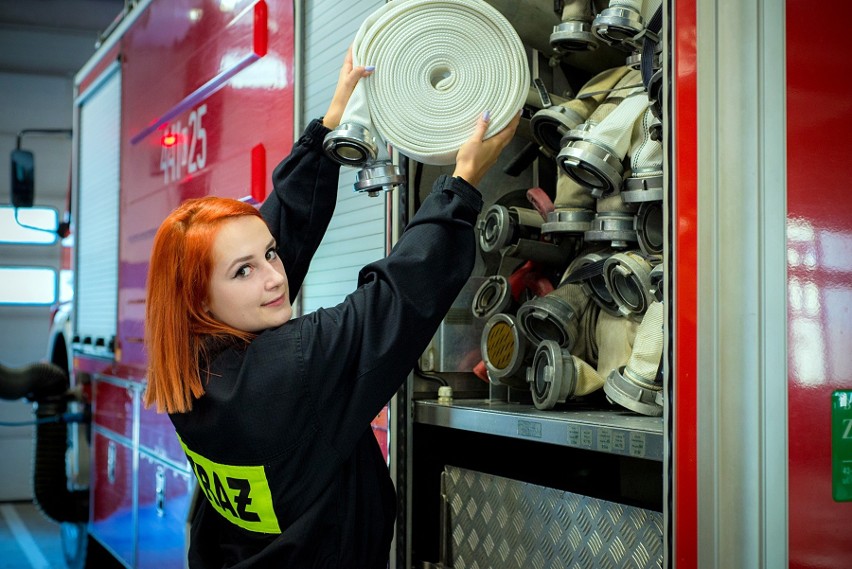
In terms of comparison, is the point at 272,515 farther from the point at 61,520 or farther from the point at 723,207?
the point at 61,520

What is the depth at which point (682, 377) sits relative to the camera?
1453 millimetres

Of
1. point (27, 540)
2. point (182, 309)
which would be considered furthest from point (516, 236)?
point (27, 540)

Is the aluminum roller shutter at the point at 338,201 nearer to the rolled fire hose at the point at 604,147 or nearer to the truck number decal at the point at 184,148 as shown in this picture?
the rolled fire hose at the point at 604,147

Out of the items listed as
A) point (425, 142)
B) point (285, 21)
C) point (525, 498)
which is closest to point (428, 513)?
point (525, 498)

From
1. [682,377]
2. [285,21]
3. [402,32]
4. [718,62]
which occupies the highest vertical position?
[285,21]

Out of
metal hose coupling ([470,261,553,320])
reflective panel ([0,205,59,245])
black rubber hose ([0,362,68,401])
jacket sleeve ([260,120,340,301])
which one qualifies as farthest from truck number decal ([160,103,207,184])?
reflective panel ([0,205,59,245])

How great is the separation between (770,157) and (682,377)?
0.37m

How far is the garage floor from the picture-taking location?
5828 millimetres

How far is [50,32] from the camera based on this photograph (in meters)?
8.28

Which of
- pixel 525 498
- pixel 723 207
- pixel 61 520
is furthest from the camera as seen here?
pixel 61 520

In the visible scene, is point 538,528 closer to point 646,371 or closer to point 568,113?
point 646,371

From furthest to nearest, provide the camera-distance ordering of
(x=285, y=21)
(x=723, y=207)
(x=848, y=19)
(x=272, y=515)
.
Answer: (x=285, y=21) < (x=272, y=515) < (x=848, y=19) < (x=723, y=207)

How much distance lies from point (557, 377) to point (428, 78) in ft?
2.26

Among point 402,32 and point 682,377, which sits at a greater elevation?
point 402,32
